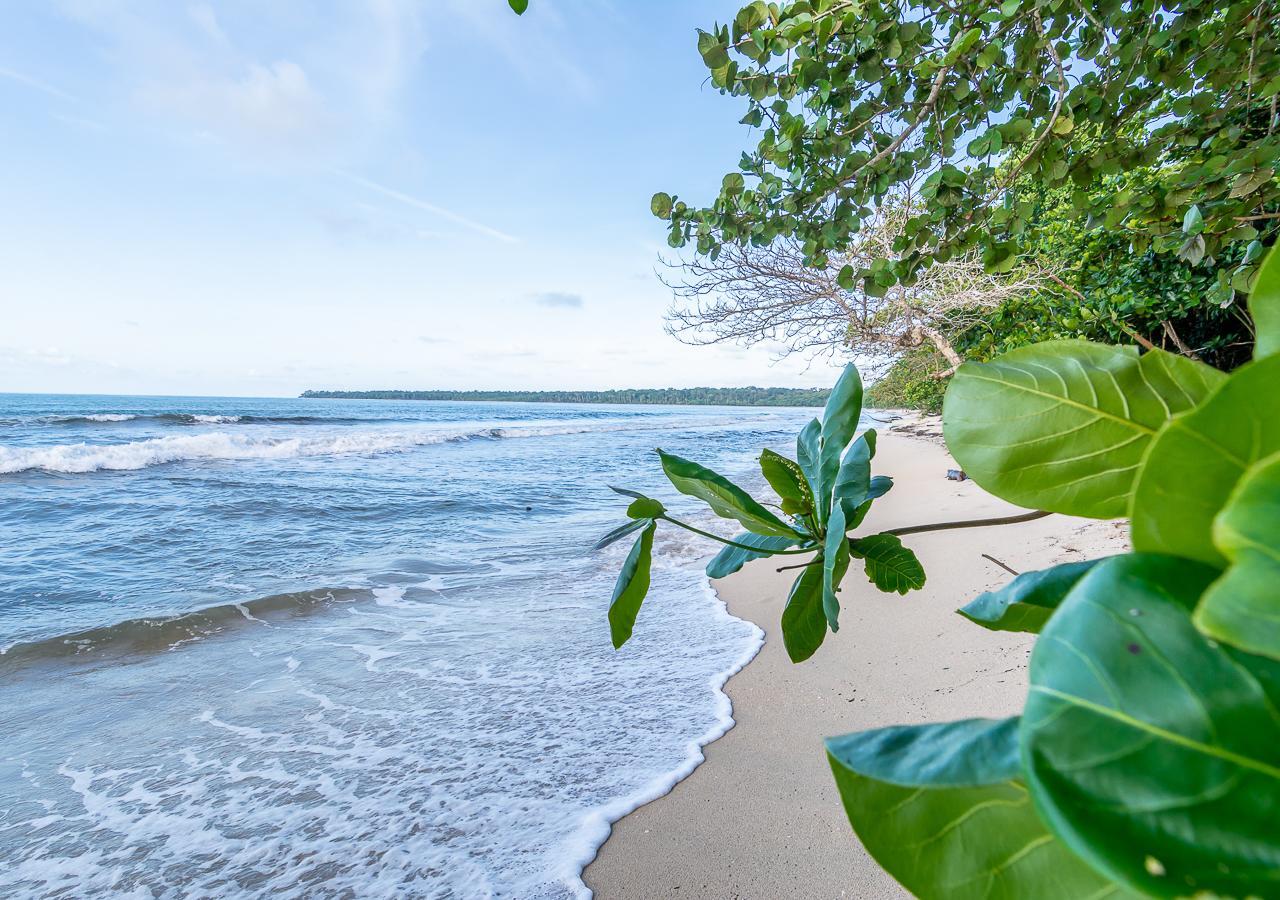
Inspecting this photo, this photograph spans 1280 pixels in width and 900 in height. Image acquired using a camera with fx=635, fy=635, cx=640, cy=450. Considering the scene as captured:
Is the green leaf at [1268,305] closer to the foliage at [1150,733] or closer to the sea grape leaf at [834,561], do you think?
the foliage at [1150,733]

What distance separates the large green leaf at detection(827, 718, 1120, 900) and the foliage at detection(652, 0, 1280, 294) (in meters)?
1.62

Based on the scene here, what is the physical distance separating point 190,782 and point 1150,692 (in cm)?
358

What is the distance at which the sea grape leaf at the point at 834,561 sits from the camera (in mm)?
620

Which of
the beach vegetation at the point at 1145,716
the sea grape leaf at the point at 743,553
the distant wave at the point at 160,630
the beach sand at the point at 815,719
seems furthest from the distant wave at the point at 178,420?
the beach vegetation at the point at 1145,716

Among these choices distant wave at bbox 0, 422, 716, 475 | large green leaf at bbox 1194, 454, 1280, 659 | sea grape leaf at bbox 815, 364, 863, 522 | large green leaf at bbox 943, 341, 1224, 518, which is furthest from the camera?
distant wave at bbox 0, 422, 716, 475

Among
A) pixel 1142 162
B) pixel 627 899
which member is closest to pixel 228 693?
pixel 627 899

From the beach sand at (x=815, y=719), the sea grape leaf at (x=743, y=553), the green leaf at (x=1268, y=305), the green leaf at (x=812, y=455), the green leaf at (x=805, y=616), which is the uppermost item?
the green leaf at (x=1268, y=305)

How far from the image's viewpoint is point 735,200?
1.89 m

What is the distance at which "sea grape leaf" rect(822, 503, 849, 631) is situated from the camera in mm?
620

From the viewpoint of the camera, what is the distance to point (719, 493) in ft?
2.35

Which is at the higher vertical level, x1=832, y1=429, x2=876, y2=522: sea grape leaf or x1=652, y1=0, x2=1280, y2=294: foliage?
x1=652, y1=0, x2=1280, y2=294: foliage

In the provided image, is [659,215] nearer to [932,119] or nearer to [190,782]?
[932,119]

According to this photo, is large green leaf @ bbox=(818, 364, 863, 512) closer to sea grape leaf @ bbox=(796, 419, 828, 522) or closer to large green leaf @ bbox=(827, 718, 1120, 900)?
sea grape leaf @ bbox=(796, 419, 828, 522)

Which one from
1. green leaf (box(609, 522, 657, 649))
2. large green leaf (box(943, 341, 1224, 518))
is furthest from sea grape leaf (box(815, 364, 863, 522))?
large green leaf (box(943, 341, 1224, 518))
